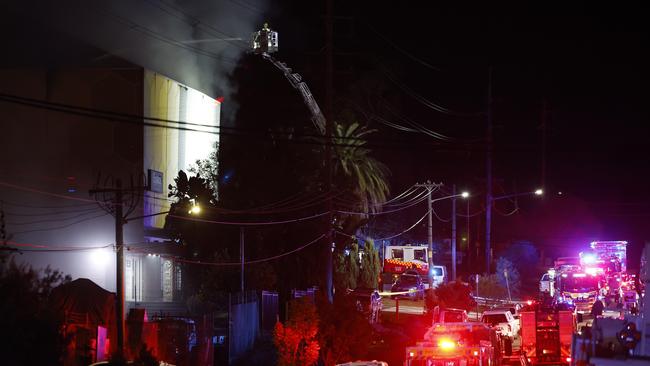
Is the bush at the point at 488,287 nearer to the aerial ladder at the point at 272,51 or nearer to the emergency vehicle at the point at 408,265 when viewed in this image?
the emergency vehicle at the point at 408,265

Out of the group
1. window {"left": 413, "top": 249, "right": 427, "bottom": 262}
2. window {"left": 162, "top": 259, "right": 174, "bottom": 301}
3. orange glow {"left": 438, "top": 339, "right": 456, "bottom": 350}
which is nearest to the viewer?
orange glow {"left": 438, "top": 339, "right": 456, "bottom": 350}

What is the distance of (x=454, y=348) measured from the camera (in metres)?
Result: 19.2

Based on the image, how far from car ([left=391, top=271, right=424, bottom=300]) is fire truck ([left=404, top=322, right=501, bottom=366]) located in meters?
28.6

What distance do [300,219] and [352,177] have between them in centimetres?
800

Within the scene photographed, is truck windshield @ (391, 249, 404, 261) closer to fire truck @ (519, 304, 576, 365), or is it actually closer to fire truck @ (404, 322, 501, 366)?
fire truck @ (519, 304, 576, 365)

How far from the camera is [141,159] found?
42.0m

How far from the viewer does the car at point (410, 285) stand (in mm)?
49656

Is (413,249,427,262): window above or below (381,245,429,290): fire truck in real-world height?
above

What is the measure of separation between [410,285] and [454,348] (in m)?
30.7

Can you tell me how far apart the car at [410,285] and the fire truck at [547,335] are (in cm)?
2671

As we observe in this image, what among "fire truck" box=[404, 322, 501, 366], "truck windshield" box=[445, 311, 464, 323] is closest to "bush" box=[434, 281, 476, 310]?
"truck windshield" box=[445, 311, 464, 323]

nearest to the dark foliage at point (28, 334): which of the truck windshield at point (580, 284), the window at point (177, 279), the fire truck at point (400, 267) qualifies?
the window at point (177, 279)

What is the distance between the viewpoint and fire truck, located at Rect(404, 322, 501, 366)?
1900 centimetres

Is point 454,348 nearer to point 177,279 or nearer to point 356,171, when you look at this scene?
point 177,279
